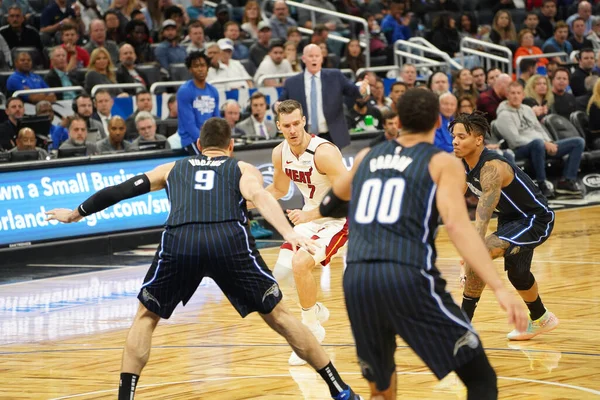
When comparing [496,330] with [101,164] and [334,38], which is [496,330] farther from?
[334,38]

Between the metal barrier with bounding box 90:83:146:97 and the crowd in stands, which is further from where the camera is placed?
the metal barrier with bounding box 90:83:146:97

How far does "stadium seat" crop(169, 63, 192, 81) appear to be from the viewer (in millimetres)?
17219

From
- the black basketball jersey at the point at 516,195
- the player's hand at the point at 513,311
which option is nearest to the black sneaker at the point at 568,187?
the black basketball jersey at the point at 516,195

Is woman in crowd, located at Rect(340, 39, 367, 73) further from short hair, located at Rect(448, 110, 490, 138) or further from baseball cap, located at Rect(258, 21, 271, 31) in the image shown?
short hair, located at Rect(448, 110, 490, 138)

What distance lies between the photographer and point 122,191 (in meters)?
6.65

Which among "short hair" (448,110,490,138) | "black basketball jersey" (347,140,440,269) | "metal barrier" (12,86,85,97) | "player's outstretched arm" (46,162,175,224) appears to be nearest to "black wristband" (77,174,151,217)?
"player's outstretched arm" (46,162,175,224)

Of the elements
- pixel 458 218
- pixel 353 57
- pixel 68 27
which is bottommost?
pixel 353 57

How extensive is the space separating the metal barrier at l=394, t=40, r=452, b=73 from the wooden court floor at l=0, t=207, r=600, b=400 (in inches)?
317

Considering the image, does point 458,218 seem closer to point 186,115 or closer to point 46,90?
point 186,115

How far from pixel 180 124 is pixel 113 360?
6.00 metres

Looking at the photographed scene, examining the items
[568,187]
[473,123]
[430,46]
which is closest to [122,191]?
[473,123]

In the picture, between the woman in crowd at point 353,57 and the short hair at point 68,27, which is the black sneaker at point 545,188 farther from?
the short hair at point 68,27

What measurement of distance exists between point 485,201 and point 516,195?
1.92ft

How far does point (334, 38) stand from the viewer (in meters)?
20.0
